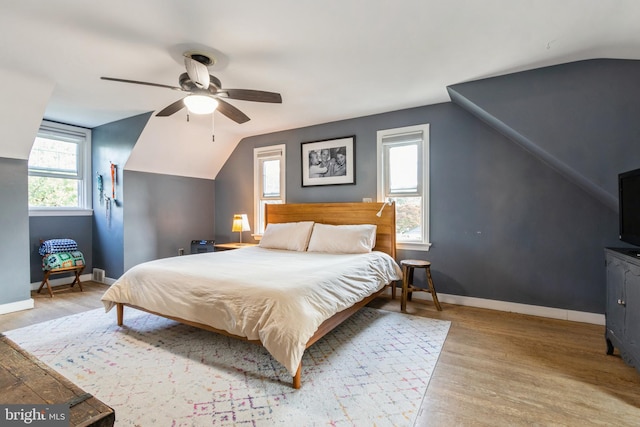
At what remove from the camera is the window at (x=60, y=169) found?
430cm

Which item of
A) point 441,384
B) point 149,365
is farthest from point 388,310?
point 149,365

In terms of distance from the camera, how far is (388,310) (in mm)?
3461

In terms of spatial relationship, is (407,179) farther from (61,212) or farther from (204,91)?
A: (61,212)

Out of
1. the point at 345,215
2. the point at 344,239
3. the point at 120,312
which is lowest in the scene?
the point at 120,312

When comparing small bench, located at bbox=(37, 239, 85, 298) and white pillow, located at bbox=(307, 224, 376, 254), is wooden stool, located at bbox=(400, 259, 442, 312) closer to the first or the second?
white pillow, located at bbox=(307, 224, 376, 254)

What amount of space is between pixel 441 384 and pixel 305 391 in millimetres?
920

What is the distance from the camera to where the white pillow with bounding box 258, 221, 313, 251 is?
4016 millimetres

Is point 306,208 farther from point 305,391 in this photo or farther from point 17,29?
point 17,29

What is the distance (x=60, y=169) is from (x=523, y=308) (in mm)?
6619

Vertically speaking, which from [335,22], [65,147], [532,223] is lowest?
[532,223]

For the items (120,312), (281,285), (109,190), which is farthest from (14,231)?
(281,285)

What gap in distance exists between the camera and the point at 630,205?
2.23m

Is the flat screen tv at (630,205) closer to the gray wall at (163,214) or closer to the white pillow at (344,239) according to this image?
the white pillow at (344,239)

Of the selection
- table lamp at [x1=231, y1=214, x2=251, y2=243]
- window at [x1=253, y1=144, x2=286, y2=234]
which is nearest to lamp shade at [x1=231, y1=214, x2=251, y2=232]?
table lamp at [x1=231, y1=214, x2=251, y2=243]
